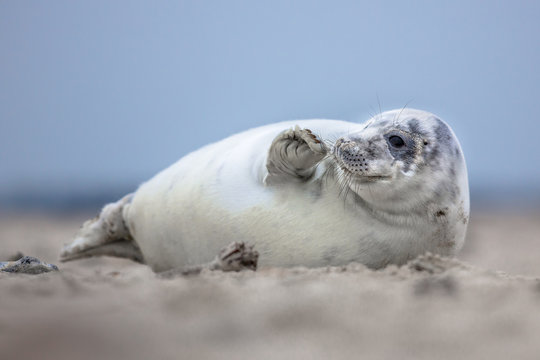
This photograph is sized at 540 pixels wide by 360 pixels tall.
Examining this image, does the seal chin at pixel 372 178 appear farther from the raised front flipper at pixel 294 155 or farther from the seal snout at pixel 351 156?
the raised front flipper at pixel 294 155

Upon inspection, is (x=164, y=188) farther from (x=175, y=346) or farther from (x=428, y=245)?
(x=175, y=346)

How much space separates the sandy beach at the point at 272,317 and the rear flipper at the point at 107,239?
178 cm

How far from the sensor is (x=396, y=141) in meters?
2.63

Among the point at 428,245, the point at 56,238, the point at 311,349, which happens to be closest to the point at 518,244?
the point at 428,245

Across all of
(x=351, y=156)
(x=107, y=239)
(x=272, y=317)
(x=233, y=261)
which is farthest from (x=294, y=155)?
(x=107, y=239)

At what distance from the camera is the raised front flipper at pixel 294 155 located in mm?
2639

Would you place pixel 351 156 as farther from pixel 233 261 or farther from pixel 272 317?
pixel 272 317

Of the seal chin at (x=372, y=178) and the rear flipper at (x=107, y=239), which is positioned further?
the rear flipper at (x=107, y=239)

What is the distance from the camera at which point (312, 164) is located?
276 centimetres

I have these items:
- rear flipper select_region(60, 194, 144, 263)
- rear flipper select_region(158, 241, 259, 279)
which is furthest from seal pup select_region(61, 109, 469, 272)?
rear flipper select_region(60, 194, 144, 263)

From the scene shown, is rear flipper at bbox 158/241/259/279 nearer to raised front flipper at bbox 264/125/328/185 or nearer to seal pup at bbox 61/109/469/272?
seal pup at bbox 61/109/469/272

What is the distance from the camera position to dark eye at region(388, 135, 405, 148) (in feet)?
8.60

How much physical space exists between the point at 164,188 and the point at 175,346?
219 centimetres

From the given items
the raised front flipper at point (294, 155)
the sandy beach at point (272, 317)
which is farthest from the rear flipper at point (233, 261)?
the raised front flipper at point (294, 155)
